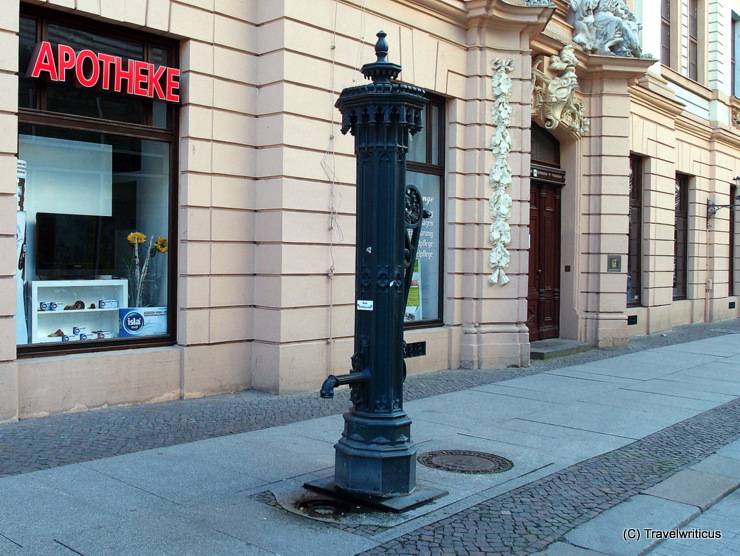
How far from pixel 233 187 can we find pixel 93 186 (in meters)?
1.66

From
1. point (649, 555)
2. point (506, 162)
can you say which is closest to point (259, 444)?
point (649, 555)

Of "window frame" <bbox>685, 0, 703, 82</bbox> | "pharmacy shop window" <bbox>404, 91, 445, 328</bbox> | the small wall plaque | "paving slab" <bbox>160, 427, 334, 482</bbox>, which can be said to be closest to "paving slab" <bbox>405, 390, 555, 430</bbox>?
"paving slab" <bbox>160, 427, 334, 482</bbox>

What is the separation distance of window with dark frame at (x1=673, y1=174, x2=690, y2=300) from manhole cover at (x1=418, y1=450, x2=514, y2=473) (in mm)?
15837

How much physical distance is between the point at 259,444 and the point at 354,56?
19.0ft

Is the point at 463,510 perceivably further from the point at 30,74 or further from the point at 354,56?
the point at 354,56

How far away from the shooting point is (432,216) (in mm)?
12445

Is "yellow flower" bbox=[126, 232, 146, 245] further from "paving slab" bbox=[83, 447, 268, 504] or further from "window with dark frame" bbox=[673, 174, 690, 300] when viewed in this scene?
"window with dark frame" bbox=[673, 174, 690, 300]

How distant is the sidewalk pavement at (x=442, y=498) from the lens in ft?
15.7

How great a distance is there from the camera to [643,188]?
1852 cm

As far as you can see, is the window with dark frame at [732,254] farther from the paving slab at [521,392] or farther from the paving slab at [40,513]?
the paving slab at [40,513]

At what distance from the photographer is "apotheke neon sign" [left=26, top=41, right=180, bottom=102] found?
802 cm

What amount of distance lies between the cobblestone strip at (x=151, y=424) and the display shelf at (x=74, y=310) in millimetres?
1003

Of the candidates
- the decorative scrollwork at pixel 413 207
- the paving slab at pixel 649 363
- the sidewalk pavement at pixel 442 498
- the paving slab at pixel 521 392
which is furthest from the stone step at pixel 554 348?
the decorative scrollwork at pixel 413 207

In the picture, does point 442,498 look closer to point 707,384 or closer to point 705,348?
point 707,384
